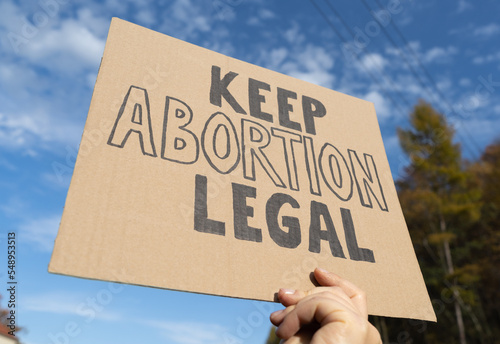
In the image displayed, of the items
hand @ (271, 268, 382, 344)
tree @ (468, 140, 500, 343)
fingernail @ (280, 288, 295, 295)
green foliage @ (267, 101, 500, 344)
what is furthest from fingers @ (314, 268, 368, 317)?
tree @ (468, 140, 500, 343)

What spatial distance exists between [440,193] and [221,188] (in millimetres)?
9444

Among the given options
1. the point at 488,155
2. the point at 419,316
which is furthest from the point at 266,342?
the point at 419,316

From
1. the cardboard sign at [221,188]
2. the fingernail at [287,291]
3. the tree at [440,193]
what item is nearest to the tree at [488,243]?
the tree at [440,193]

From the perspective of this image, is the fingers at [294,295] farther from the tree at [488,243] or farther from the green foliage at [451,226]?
the tree at [488,243]

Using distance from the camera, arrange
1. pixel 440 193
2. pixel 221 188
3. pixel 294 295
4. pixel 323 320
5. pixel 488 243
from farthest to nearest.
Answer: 1. pixel 488 243
2. pixel 440 193
3. pixel 221 188
4. pixel 294 295
5. pixel 323 320

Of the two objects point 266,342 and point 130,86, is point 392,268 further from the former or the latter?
point 266,342

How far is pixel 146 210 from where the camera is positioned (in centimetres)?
97

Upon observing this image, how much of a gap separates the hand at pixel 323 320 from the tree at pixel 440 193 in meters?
8.61

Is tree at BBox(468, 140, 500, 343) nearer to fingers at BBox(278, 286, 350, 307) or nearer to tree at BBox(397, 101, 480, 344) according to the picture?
tree at BBox(397, 101, 480, 344)

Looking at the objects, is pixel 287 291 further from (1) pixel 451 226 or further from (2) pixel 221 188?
(1) pixel 451 226

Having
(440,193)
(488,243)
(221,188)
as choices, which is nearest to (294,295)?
(221,188)

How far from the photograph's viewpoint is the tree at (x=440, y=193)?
27.8ft

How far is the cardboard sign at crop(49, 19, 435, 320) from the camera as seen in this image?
92cm

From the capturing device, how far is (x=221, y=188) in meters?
1.11
